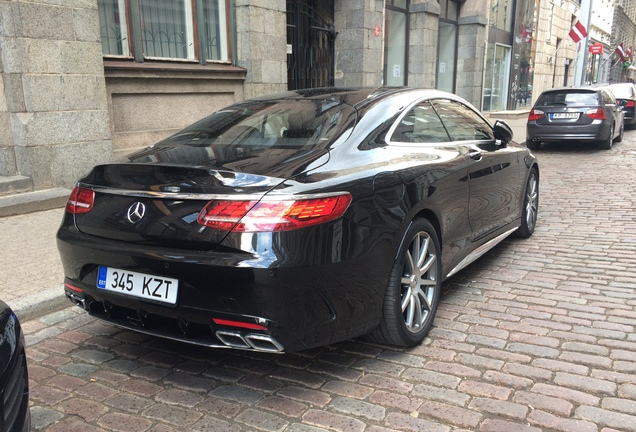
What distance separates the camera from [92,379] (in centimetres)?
316

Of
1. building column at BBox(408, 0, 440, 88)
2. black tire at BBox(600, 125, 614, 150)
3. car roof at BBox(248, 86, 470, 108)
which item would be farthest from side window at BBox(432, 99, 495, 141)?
building column at BBox(408, 0, 440, 88)

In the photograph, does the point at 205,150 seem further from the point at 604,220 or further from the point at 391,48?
the point at 391,48

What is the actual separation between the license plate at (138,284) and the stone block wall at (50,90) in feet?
15.4

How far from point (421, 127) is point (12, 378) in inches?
115

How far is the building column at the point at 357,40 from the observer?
13.1 m

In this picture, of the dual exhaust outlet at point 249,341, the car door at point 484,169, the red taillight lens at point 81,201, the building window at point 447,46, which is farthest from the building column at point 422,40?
the dual exhaust outlet at point 249,341

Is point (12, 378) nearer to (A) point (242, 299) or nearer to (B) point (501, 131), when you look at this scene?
A: (A) point (242, 299)

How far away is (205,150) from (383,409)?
1.75 meters

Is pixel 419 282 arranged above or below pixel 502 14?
below

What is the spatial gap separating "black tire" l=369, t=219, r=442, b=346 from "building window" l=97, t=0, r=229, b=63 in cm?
635

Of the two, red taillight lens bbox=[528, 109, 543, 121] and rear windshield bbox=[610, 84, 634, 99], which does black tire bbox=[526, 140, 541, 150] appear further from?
rear windshield bbox=[610, 84, 634, 99]

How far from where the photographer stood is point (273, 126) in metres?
3.62

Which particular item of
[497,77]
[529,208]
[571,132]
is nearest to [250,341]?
[529,208]

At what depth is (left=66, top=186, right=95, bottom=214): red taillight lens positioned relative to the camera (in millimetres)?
3095
